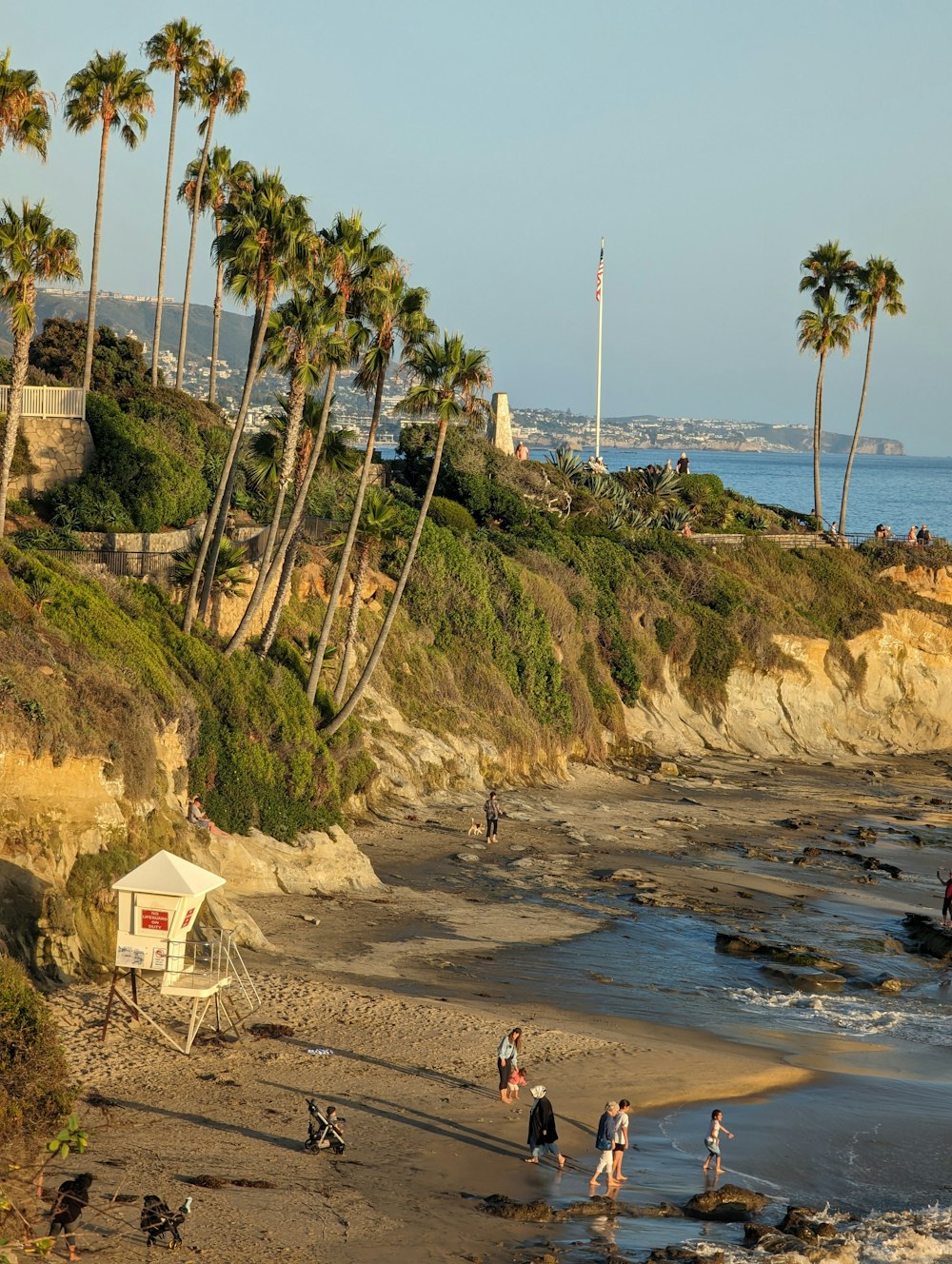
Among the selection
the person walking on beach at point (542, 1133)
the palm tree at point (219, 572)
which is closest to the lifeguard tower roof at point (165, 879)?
the person walking on beach at point (542, 1133)

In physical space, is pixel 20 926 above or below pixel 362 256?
below

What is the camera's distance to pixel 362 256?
3381 cm

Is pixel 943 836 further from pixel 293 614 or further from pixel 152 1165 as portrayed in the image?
pixel 152 1165

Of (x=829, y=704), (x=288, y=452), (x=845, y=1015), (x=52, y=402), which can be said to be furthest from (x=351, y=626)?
(x=829, y=704)

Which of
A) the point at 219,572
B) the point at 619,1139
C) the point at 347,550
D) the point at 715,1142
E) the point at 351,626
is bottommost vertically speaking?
the point at 715,1142

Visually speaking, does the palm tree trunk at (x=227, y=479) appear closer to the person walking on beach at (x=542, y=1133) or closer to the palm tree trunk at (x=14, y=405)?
the palm tree trunk at (x=14, y=405)

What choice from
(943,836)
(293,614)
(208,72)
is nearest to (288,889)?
(293,614)

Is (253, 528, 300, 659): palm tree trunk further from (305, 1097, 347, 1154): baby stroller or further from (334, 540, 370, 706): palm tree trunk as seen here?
(305, 1097, 347, 1154): baby stroller

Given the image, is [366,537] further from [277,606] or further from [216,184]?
[216,184]

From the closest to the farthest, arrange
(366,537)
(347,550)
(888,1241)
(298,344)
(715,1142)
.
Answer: (888,1241), (715,1142), (298,344), (347,550), (366,537)

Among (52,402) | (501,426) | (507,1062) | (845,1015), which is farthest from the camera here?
(501,426)

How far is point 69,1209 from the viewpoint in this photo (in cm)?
1412

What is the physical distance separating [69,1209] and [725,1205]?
7.54m

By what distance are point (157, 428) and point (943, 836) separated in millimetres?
27114
